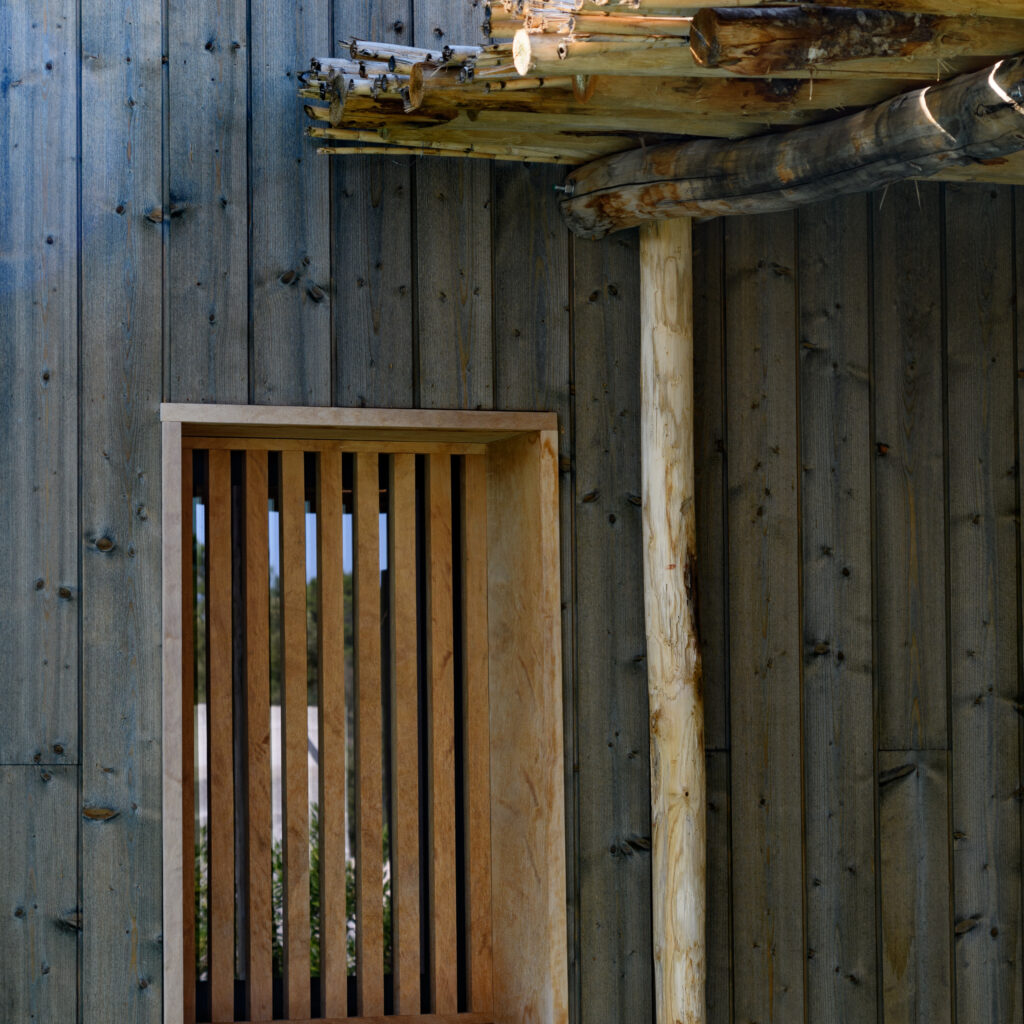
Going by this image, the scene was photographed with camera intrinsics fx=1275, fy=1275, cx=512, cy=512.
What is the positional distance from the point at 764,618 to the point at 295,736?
1.27 metres

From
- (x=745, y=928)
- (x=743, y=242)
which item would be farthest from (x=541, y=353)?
(x=745, y=928)

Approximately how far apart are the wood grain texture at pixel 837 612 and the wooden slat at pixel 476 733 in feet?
2.82

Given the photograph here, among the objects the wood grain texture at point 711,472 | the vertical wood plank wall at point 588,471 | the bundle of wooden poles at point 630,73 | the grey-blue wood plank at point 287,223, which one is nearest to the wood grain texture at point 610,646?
the vertical wood plank wall at point 588,471

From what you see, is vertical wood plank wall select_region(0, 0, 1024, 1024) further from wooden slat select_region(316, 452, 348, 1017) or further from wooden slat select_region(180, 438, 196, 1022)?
wooden slat select_region(316, 452, 348, 1017)

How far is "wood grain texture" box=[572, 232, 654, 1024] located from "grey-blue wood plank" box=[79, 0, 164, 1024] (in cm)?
100

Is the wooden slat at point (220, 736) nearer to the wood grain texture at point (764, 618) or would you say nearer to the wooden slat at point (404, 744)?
the wooden slat at point (404, 744)

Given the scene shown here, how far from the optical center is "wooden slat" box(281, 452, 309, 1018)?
332cm

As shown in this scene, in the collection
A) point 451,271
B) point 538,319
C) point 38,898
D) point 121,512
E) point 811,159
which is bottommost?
point 38,898

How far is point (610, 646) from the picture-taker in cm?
321

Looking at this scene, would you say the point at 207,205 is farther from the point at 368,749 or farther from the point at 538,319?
the point at 368,749

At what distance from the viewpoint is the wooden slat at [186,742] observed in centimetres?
288

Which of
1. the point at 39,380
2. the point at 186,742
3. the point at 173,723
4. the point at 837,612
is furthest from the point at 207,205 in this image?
the point at 837,612

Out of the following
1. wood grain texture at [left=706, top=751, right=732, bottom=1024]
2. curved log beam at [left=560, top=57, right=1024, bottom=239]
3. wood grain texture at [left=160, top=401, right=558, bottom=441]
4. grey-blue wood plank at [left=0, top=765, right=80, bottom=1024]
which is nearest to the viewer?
curved log beam at [left=560, top=57, right=1024, bottom=239]

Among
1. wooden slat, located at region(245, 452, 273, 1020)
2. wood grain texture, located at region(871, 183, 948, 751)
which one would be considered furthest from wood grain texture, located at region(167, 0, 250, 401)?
wood grain texture, located at region(871, 183, 948, 751)
